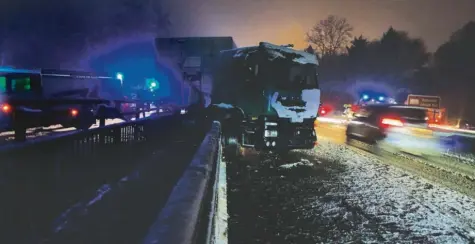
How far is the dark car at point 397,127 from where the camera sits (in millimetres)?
15578

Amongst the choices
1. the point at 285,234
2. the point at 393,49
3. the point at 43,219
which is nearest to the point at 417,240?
the point at 285,234

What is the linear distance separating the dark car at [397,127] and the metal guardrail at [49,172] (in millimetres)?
10688

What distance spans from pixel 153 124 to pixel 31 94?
5.78 m

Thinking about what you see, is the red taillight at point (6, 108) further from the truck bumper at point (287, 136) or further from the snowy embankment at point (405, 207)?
the snowy embankment at point (405, 207)

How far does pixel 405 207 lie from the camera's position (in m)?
6.57

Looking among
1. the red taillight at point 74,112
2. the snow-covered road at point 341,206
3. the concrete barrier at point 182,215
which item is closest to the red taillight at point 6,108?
the red taillight at point 74,112

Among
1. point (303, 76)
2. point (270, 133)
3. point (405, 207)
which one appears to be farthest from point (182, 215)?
point (303, 76)

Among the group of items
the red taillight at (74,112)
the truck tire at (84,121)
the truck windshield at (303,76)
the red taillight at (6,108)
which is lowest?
the truck tire at (84,121)

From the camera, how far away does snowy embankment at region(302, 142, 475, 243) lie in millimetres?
5230

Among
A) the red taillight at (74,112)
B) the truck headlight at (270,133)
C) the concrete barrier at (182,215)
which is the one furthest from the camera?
the red taillight at (74,112)

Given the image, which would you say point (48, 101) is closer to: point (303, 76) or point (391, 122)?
point (303, 76)

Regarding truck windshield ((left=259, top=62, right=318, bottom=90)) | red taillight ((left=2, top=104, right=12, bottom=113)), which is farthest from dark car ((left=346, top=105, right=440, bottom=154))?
red taillight ((left=2, top=104, right=12, bottom=113))

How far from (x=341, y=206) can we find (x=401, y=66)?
64.2 metres

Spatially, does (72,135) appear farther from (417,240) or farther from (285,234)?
(417,240)
